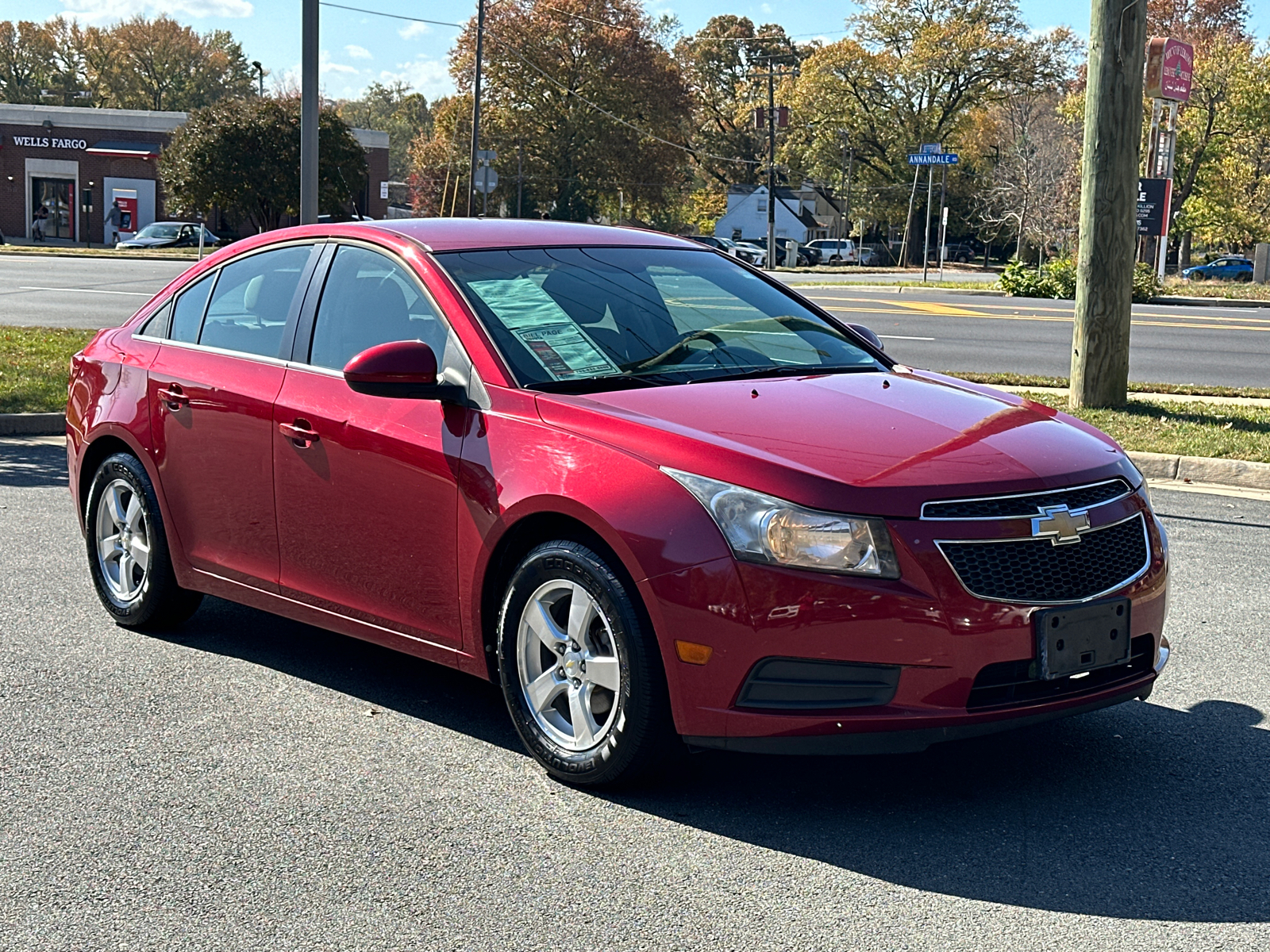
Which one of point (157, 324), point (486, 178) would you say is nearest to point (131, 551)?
point (157, 324)

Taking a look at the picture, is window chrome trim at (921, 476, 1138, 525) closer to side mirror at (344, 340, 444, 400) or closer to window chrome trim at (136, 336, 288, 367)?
side mirror at (344, 340, 444, 400)

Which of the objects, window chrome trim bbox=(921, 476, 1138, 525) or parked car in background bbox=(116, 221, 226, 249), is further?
parked car in background bbox=(116, 221, 226, 249)

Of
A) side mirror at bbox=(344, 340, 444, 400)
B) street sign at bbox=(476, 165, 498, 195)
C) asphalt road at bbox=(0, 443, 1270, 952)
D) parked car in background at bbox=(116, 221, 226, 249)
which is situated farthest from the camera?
parked car in background at bbox=(116, 221, 226, 249)

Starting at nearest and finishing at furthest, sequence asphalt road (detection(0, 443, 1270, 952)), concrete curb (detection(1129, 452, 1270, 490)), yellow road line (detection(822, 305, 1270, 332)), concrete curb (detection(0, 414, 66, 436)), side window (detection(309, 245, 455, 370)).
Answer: asphalt road (detection(0, 443, 1270, 952)) → side window (detection(309, 245, 455, 370)) → concrete curb (detection(1129, 452, 1270, 490)) → concrete curb (detection(0, 414, 66, 436)) → yellow road line (detection(822, 305, 1270, 332))

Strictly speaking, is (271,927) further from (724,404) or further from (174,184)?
(174,184)

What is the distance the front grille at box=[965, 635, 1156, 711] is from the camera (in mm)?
3865

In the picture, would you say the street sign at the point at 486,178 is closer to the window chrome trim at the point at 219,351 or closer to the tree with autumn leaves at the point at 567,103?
the tree with autumn leaves at the point at 567,103

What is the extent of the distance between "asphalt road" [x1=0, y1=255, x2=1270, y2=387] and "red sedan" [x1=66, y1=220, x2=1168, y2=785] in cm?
1215

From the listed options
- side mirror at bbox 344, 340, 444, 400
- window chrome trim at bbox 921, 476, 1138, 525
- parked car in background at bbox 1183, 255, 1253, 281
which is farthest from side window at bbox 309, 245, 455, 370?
parked car in background at bbox 1183, 255, 1253, 281

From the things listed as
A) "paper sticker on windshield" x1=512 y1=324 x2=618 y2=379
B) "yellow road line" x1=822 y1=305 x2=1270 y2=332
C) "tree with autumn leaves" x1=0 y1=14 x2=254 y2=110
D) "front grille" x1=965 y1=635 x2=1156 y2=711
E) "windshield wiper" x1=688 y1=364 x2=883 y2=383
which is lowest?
"front grille" x1=965 y1=635 x2=1156 y2=711

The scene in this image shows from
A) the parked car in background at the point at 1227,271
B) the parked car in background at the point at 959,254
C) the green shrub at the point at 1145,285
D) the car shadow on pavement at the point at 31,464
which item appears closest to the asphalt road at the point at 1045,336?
the green shrub at the point at 1145,285

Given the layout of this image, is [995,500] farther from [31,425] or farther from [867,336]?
[31,425]

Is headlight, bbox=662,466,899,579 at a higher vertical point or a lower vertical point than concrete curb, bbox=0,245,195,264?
lower

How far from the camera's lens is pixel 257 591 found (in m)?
5.38
